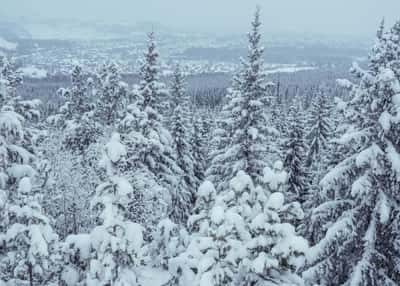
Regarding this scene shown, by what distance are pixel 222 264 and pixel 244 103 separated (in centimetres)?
1521

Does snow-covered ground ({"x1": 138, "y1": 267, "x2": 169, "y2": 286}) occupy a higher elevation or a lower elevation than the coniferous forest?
lower

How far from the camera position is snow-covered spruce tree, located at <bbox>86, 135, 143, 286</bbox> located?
11359 millimetres

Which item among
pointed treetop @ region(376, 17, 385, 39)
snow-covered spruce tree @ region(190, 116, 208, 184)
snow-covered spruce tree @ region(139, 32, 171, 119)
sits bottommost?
snow-covered spruce tree @ region(190, 116, 208, 184)

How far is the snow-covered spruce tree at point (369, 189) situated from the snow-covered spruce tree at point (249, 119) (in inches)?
382

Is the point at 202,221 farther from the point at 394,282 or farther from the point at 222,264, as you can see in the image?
the point at 394,282

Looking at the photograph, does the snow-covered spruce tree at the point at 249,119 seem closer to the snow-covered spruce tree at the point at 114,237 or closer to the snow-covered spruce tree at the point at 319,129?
the snow-covered spruce tree at the point at 114,237

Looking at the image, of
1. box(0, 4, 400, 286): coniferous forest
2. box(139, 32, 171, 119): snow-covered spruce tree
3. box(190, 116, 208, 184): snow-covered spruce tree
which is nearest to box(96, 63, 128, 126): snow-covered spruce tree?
box(139, 32, 171, 119): snow-covered spruce tree

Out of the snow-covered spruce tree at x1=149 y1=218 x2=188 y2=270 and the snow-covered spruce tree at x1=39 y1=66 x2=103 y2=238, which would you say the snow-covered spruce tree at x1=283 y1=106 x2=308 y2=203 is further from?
the snow-covered spruce tree at x1=149 y1=218 x2=188 y2=270

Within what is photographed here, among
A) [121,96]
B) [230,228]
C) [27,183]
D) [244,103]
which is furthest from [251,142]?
[230,228]

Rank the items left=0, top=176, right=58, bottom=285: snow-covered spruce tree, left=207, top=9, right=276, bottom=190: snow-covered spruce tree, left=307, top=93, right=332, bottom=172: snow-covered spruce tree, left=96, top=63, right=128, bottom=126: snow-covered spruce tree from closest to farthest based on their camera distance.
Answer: left=0, top=176, right=58, bottom=285: snow-covered spruce tree < left=207, top=9, right=276, bottom=190: snow-covered spruce tree < left=96, top=63, right=128, bottom=126: snow-covered spruce tree < left=307, top=93, right=332, bottom=172: snow-covered spruce tree

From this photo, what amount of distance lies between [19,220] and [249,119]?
1343cm

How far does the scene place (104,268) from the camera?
11.4 meters

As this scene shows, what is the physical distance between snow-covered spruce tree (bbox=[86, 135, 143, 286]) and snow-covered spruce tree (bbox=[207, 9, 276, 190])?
12.8 metres

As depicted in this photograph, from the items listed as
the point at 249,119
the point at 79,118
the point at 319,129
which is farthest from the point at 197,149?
the point at 249,119
